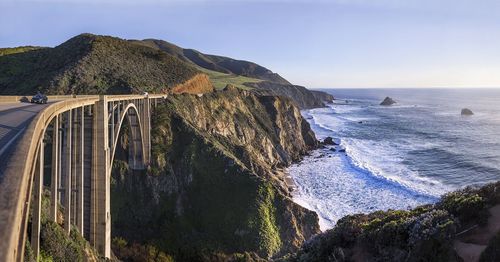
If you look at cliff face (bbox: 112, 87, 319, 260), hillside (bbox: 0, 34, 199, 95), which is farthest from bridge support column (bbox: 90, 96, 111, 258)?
hillside (bbox: 0, 34, 199, 95)

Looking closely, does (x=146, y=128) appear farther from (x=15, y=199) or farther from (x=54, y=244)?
(x=15, y=199)

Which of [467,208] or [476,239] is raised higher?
[467,208]

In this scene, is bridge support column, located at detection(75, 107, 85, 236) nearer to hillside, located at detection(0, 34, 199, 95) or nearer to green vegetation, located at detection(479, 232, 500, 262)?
green vegetation, located at detection(479, 232, 500, 262)

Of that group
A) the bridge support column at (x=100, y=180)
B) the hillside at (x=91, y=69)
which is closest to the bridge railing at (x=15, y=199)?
the bridge support column at (x=100, y=180)

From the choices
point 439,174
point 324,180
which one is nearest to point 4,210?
point 324,180

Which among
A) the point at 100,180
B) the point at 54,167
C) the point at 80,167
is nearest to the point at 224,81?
the point at 100,180
